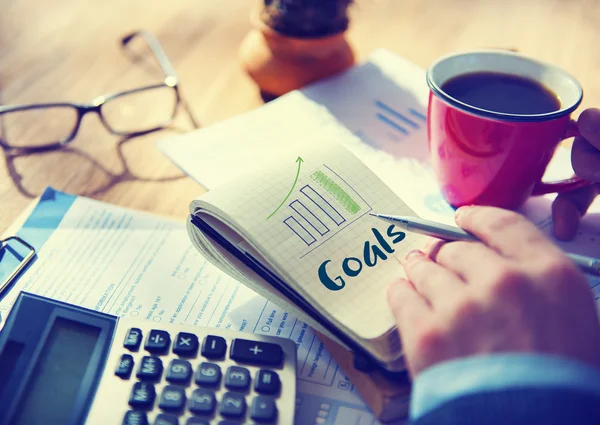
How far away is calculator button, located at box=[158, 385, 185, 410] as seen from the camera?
0.35 meters

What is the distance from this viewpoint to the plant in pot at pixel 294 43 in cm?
64

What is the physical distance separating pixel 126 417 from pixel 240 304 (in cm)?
13

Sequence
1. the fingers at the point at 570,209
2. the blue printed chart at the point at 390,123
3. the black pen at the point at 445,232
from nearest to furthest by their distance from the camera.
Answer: the black pen at the point at 445,232
the fingers at the point at 570,209
the blue printed chart at the point at 390,123

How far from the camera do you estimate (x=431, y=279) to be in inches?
14.6

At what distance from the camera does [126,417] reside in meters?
0.34

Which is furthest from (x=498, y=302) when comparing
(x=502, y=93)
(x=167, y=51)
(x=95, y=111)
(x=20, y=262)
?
(x=167, y=51)

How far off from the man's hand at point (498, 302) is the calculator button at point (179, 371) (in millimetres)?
133

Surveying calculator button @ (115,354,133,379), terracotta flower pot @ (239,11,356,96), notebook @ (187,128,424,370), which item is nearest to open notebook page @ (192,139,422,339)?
notebook @ (187,128,424,370)

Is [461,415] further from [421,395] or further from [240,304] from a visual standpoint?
[240,304]

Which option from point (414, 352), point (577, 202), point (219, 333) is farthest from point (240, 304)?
point (577, 202)

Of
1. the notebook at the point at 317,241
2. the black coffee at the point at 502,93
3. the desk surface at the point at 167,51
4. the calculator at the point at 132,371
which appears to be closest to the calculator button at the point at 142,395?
the calculator at the point at 132,371

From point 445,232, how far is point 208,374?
7.1 inches

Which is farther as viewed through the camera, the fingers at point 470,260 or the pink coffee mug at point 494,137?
the pink coffee mug at point 494,137

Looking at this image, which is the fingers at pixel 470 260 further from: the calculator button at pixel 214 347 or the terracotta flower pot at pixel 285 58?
the terracotta flower pot at pixel 285 58
